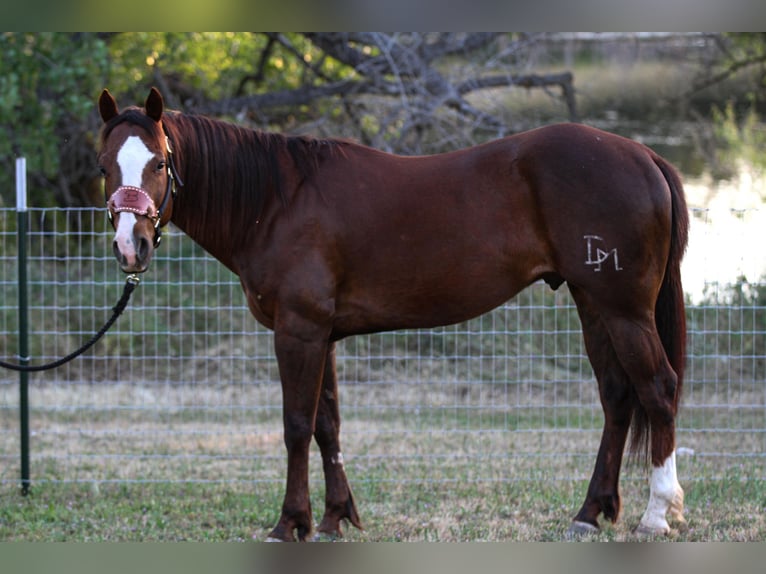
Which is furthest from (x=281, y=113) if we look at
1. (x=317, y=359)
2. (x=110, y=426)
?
(x=317, y=359)

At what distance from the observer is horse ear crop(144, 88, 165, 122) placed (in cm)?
371

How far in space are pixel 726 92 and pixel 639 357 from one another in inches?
310

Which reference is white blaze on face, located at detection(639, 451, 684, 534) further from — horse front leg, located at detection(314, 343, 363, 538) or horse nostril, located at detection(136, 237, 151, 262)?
horse nostril, located at detection(136, 237, 151, 262)

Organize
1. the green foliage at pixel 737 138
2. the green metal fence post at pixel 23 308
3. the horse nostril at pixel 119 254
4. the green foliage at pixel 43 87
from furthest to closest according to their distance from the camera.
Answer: the green foliage at pixel 737 138
the green foliage at pixel 43 87
the green metal fence post at pixel 23 308
the horse nostril at pixel 119 254

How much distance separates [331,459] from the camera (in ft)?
14.3

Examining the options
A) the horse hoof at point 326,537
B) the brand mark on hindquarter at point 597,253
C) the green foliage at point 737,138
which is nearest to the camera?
the brand mark on hindquarter at point 597,253

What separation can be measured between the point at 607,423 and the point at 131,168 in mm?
2620

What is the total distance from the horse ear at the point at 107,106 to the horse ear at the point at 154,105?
6.1 inches

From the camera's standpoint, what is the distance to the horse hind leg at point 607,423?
14.1ft

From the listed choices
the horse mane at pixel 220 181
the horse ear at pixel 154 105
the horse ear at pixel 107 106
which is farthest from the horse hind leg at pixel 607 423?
the horse ear at pixel 107 106

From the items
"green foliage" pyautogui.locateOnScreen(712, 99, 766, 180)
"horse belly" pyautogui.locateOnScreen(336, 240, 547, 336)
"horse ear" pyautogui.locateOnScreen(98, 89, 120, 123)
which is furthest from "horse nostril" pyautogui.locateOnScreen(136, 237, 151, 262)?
"green foliage" pyautogui.locateOnScreen(712, 99, 766, 180)

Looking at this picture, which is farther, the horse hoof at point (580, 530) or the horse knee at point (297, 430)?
the horse hoof at point (580, 530)

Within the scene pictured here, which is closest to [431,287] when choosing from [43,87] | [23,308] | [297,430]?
[297,430]

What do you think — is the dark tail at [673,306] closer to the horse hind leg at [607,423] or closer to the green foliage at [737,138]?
the horse hind leg at [607,423]
